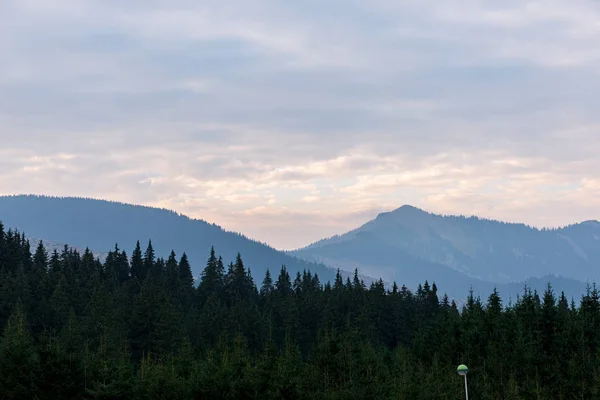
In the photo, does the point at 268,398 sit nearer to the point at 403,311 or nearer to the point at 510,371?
the point at 510,371

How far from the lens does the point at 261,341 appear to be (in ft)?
445

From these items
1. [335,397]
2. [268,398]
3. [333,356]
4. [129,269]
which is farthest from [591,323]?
[129,269]

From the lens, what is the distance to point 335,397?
7088 centimetres

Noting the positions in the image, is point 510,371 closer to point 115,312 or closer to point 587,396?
point 587,396

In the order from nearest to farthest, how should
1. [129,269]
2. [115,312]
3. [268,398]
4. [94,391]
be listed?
[94,391] < [268,398] < [115,312] < [129,269]

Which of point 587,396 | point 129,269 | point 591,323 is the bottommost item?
point 587,396

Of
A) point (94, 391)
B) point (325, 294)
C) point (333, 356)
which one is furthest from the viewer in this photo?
point (325, 294)

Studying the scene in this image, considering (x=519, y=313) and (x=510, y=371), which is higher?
(x=519, y=313)

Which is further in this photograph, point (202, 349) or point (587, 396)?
point (202, 349)

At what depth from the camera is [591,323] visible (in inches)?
3999

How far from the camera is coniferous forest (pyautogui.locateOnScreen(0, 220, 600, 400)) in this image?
66750mm

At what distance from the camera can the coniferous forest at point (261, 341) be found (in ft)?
219

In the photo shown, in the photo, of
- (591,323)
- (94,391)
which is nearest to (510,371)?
(591,323)

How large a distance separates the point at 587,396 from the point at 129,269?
12992 centimetres
